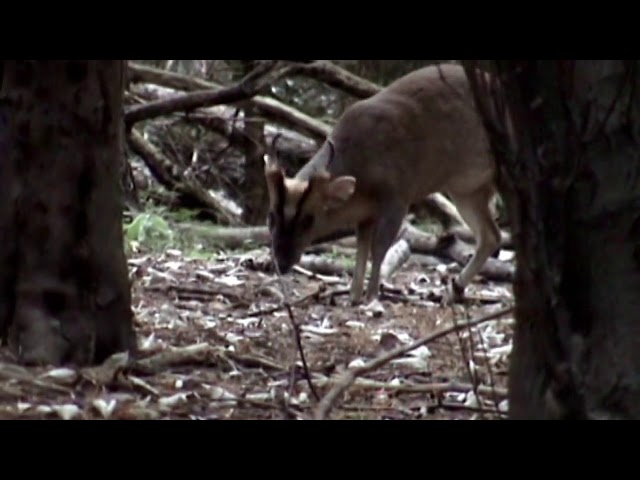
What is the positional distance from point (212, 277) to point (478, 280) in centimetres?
219

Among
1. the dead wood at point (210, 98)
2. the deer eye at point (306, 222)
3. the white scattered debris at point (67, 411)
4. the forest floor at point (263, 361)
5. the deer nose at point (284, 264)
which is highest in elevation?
the dead wood at point (210, 98)

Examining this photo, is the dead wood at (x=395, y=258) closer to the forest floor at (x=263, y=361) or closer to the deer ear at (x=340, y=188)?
the deer ear at (x=340, y=188)

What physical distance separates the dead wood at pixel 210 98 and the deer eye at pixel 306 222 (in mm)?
1124

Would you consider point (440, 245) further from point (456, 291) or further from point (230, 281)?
point (230, 281)

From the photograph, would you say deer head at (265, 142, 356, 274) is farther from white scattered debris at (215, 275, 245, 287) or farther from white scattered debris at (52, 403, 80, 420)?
white scattered debris at (52, 403, 80, 420)

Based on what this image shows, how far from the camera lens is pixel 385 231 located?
988 centimetres

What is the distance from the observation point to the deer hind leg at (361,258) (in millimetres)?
9359

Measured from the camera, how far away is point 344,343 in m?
7.11

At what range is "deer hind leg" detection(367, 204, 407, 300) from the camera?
32.1ft

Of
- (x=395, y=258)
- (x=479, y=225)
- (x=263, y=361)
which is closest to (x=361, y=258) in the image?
(x=395, y=258)

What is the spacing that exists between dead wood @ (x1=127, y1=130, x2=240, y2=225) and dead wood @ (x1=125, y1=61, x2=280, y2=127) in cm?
129

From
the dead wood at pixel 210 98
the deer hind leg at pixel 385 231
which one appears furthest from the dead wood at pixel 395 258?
the dead wood at pixel 210 98
